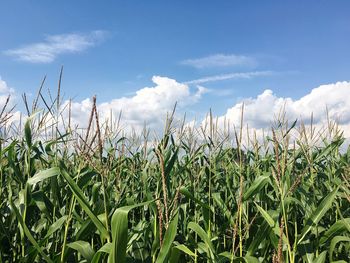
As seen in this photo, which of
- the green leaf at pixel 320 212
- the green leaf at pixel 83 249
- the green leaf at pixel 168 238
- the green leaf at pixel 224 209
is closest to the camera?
the green leaf at pixel 168 238

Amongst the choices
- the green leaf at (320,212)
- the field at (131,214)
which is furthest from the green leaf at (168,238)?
the green leaf at (320,212)

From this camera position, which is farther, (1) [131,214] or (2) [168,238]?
(1) [131,214]

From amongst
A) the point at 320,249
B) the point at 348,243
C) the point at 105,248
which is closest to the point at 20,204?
the point at 105,248

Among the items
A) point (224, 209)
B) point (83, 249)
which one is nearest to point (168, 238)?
point (83, 249)

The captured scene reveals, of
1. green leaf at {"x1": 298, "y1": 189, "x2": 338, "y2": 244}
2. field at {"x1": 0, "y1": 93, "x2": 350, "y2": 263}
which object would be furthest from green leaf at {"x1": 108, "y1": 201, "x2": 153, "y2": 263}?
green leaf at {"x1": 298, "y1": 189, "x2": 338, "y2": 244}

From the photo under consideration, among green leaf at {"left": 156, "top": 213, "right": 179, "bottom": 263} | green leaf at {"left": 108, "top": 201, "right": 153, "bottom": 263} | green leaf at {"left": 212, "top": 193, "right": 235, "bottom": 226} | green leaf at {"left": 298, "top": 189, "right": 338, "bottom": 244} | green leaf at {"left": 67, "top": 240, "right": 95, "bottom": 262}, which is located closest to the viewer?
green leaf at {"left": 108, "top": 201, "right": 153, "bottom": 263}

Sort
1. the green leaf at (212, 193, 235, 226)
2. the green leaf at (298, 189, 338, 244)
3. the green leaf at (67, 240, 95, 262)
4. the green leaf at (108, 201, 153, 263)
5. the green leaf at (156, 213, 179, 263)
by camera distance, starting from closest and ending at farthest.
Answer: the green leaf at (108, 201, 153, 263)
the green leaf at (156, 213, 179, 263)
the green leaf at (67, 240, 95, 262)
the green leaf at (298, 189, 338, 244)
the green leaf at (212, 193, 235, 226)

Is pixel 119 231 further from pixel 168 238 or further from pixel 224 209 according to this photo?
pixel 224 209

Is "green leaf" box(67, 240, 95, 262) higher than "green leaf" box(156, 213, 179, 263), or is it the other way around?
"green leaf" box(156, 213, 179, 263)

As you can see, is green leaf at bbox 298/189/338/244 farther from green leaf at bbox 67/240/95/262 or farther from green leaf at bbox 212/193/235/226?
green leaf at bbox 67/240/95/262

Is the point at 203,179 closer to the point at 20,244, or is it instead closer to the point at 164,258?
the point at 20,244

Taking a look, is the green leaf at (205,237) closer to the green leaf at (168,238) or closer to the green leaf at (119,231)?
the green leaf at (168,238)

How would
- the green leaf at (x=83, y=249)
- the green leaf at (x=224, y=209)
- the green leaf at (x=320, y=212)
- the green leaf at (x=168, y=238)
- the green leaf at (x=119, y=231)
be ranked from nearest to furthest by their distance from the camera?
the green leaf at (x=119, y=231) < the green leaf at (x=168, y=238) < the green leaf at (x=83, y=249) < the green leaf at (x=320, y=212) < the green leaf at (x=224, y=209)

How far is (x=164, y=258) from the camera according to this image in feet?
7.22
